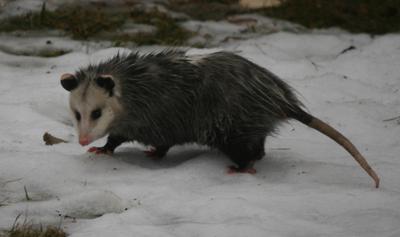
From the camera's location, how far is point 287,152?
3.82m

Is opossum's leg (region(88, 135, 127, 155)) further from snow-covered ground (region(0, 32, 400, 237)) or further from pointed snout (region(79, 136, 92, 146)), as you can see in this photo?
pointed snout (region(79, 136, 92, 146))

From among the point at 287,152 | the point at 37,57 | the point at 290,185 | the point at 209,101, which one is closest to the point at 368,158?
the point at 287,152

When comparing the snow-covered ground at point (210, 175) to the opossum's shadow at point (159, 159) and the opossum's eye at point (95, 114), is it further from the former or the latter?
the opossum's eye at point (95, 114)

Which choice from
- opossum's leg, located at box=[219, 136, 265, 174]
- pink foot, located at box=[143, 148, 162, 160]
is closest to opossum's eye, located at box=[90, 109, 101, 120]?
pink foot, located at box=[143, 148, 162, 160]

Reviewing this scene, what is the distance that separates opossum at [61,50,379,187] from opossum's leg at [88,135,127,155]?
0.06m

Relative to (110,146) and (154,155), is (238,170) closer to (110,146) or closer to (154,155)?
(154,155)

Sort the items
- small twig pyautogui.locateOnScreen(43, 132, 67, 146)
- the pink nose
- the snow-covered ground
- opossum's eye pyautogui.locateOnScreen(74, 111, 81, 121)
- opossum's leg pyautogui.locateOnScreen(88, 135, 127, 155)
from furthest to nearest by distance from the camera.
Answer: small twig pyautogui.locateOnScreen(43, 132, 67, 146), opossum's leg pyautogui.locateOnScreen(88, 135, 127, 155), opossum's eye pyautogui.locateOnScreen(74, 111, 81, 121), the pink nose, the snow-covered ground

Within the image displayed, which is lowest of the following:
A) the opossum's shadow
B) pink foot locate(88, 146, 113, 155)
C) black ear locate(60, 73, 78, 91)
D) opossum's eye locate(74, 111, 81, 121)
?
the opossum's shadow

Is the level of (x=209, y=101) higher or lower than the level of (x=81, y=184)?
higher

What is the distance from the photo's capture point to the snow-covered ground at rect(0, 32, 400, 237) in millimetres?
2705

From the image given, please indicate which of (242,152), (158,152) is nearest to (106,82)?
(158,152)

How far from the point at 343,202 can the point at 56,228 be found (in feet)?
3.97

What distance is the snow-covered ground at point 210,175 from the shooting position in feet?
8.87

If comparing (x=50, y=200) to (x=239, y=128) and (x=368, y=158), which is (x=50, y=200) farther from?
(x=368, y=158)
